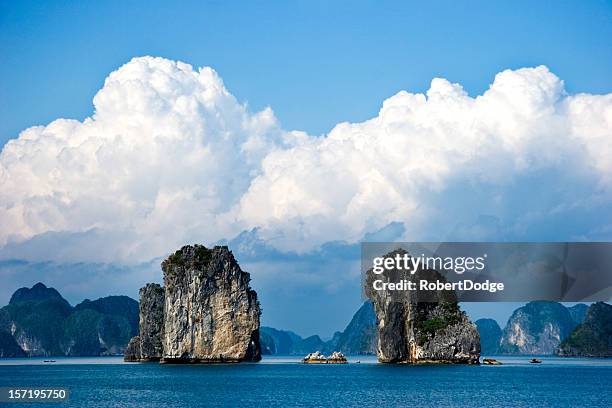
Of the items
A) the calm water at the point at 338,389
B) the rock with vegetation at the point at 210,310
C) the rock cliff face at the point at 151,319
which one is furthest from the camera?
the rock cliff face at the point at 151,319

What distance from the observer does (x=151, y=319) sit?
191000 millimetres

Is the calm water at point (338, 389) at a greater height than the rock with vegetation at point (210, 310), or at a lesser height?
lesser

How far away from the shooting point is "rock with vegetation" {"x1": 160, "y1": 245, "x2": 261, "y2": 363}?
529 feet

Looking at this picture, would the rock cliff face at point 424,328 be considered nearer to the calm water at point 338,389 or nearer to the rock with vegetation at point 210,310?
the calm water at point 338,389

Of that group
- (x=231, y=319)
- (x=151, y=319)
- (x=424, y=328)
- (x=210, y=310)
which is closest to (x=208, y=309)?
(x=210, y=310)

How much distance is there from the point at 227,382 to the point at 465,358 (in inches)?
2571

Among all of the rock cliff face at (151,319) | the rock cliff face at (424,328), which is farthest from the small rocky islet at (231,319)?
the rock cliff face at (151,319)

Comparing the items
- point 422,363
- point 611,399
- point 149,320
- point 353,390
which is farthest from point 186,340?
point 611,399

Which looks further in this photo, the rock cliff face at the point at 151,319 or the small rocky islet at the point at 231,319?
the rock cliff face at the point at 151,319

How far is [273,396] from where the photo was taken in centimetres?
9794

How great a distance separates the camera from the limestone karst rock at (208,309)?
16112 cm

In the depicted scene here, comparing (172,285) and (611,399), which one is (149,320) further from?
(611,399)

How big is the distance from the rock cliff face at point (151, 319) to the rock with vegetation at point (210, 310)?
26346mm

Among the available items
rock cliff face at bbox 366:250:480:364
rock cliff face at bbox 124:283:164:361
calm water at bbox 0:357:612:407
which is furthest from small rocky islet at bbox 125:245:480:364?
rock cliff face at bbox 124:283:164:361
